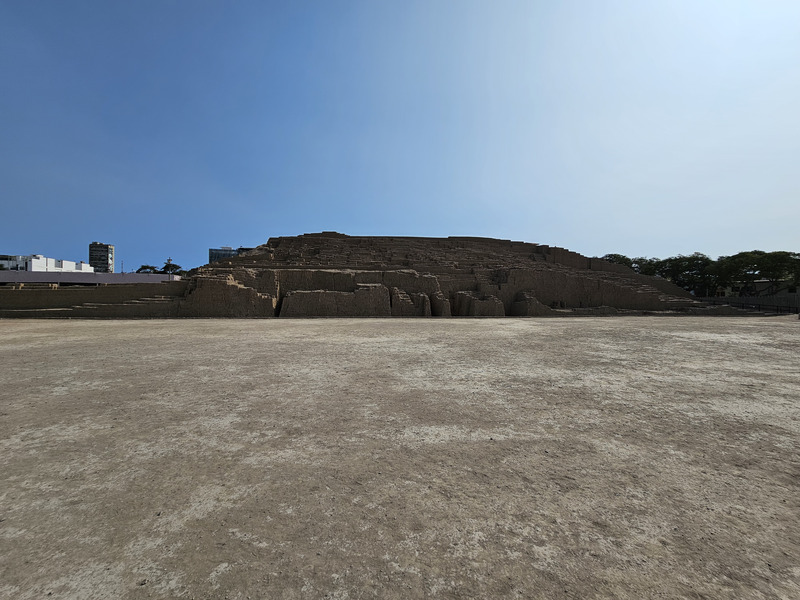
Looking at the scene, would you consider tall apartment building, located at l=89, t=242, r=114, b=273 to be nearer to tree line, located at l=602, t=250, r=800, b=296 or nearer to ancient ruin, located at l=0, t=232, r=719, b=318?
ancient ruin, located at l=0, t=232, r=719, b=318

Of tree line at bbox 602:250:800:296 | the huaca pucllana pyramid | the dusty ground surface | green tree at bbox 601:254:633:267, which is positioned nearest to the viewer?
the dusty ground surface

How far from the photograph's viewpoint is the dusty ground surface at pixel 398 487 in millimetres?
1506

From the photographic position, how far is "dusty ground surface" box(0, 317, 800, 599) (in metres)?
1.51

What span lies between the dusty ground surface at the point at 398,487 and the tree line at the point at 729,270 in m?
41.9

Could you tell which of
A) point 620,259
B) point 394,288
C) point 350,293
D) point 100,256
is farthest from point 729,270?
point 100,256

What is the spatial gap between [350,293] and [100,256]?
129702 millimetres

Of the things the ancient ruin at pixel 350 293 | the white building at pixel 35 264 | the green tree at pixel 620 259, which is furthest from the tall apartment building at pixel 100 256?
the green tree at pixel 620 259

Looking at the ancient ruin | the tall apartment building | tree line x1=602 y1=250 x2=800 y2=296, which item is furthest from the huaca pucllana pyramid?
the tall apartment building

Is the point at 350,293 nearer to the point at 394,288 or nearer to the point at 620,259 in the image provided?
the point at 394,288

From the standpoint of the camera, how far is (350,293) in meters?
17.9

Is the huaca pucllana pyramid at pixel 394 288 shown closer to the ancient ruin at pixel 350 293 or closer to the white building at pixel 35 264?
the ancient ruin at pixel 350 293

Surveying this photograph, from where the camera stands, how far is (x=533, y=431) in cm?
306

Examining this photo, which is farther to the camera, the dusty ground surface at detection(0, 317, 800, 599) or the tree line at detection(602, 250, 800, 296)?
the tree line at detection(602, 250, 800, 296)

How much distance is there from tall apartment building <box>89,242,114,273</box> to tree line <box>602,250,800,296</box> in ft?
444
